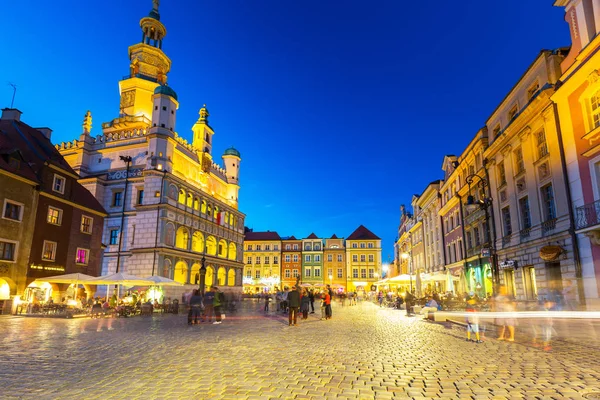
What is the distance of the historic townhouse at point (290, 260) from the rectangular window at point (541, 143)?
240 ft

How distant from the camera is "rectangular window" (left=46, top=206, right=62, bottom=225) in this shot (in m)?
27.8

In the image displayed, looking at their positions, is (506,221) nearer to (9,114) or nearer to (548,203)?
(548,203)

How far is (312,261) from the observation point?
9150cm

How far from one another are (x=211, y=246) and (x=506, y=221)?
37833mm

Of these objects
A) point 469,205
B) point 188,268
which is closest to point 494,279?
point 469,205

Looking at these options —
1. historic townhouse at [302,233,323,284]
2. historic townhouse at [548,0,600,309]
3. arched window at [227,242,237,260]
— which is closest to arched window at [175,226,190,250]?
arched window at [227,242,237,260]

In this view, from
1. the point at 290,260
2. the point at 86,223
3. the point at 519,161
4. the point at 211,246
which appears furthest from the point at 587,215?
the point at 290,260

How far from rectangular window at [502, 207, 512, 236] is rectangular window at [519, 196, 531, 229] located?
2.04 metres

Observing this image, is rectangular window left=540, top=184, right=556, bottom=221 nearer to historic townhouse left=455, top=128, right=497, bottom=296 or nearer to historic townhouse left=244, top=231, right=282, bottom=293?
historic townhouse left=455, top=128, right=497, bottom=296

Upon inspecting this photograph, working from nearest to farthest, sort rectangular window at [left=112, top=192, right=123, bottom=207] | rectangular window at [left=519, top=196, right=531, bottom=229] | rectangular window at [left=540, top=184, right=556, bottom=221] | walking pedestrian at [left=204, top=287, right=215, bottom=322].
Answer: walking pedestrian at [left=204, top=287, right=215, bottom=322]
rectangular window at [left=540, top=184, right=556, bottom=221]
rectangular window at [left=519, top=196, right=531, bottom=229]
rectangular window at [left=112, top=192, right=123, bottom=207]

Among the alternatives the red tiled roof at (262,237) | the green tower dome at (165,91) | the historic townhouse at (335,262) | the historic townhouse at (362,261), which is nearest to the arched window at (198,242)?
the green tower dome at (165,91)

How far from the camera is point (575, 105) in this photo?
18.2m

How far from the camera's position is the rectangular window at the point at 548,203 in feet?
66.7

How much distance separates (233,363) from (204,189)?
46837 millimetres
